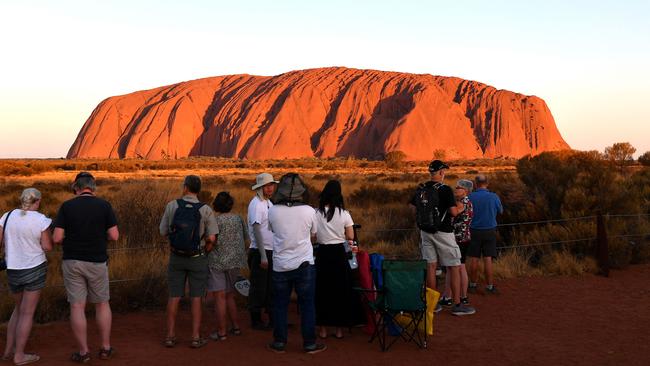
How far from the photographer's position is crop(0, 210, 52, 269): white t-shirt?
16.4 feet

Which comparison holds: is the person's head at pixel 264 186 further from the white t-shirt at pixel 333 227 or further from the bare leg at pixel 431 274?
the bare leg at pixel 431 274

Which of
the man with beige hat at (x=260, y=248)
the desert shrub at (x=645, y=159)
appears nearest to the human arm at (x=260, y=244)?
the man with beige hat at (x=260, y=248)

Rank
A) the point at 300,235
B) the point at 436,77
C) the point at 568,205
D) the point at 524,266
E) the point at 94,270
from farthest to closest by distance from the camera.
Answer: the point at 436,77 < the point at 568,205 < the point at 524,266 < the point at 300,235 < the point at 94,270

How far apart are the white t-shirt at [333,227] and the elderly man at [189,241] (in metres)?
1.01

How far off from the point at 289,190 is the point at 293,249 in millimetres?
556

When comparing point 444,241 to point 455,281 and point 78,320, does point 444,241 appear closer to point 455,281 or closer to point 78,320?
point 455,281

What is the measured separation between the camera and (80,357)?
528cm

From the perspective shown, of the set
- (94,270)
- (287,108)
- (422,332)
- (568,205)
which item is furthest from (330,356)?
(287,108)

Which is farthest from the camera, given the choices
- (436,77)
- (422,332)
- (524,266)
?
(436,77)

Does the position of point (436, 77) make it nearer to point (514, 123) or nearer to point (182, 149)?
point (514, 123)

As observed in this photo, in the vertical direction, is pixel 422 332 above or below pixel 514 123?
below

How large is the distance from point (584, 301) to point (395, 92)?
97481 mm

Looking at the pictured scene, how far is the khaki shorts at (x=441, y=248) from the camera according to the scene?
22.2ft

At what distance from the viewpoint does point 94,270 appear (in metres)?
5.11
